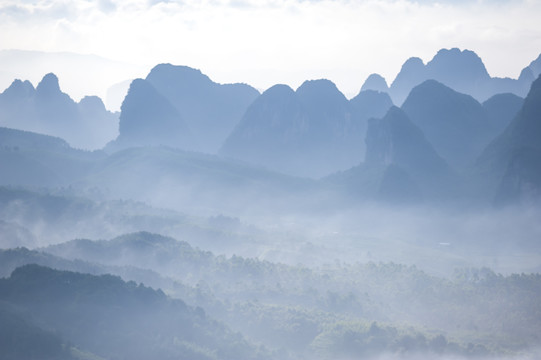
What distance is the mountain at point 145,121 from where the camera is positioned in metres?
184

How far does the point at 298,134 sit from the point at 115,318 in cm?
13533

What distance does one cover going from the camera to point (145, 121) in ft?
607

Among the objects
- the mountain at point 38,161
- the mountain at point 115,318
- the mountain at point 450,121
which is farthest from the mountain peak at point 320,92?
the mountain at point 115,318

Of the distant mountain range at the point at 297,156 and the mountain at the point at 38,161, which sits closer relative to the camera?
the distant mountain range at the point at 297,156

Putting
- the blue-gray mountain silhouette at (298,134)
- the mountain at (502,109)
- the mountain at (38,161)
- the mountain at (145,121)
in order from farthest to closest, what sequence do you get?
1. the mountain at (145,121)
2. the blue-gray mountain silhouette at (298,134)
3. the mountain at (502,109)
4. the mountain at (38,161)

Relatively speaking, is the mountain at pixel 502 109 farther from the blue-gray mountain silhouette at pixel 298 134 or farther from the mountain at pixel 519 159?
the blue-gray mountain silhouette at pixel 298 134

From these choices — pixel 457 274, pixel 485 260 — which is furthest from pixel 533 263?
pixel 457 274

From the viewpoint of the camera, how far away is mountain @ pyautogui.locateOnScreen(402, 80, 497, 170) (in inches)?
6166

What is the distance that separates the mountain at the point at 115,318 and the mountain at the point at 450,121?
355 ft

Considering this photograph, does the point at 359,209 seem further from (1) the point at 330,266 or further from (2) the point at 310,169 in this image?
(2) the point at 310,169

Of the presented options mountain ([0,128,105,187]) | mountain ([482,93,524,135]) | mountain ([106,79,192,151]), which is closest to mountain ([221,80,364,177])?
mountain ([106,79,192,151])

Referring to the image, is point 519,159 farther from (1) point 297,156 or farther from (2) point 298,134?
(2) point 298,134

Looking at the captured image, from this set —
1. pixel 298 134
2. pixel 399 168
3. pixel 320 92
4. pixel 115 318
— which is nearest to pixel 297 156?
pixel 298 134

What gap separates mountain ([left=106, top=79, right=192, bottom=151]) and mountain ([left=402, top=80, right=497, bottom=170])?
62358 millimetres
